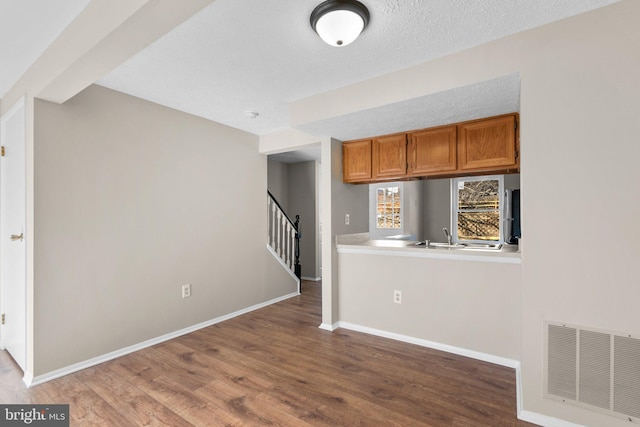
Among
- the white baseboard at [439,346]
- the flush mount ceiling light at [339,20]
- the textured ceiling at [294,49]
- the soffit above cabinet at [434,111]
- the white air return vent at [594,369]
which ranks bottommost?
the white baseboard at [439,346]

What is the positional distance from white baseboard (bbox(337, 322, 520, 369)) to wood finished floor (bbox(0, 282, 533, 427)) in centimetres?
7

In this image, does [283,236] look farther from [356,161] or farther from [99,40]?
[99,40]

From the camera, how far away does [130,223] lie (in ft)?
9.11

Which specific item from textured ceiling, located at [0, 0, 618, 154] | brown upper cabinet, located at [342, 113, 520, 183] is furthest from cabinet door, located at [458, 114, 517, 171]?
textured ceiling, located at [0, 0, 618, 154]

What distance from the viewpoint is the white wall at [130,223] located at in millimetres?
2295

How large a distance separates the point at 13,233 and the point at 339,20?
3.16 m

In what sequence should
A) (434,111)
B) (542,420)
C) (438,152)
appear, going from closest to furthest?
(542,420)
(434,111)
(438,152)

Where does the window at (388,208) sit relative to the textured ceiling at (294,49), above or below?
below

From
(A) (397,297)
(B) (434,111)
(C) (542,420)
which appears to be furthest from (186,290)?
(C) (542,420)

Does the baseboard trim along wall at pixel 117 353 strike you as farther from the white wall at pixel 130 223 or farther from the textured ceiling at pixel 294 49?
the textured ceiling at pixel 294 49

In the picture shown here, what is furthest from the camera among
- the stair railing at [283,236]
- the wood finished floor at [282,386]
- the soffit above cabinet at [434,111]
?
the stair railing at [283,236]

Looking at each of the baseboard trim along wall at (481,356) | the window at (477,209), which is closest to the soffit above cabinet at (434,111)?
the baseboard trim along wall at (481,356)

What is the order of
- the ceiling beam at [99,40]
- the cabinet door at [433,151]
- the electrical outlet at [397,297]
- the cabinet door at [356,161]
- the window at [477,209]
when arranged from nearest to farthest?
the ceiling beam at [99,40]
the cabinet door at [433,151]
the electrical outlet at [397,297]
the cabinet door at [356,161]
the window at [477,209]

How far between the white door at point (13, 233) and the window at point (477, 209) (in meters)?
5.72
